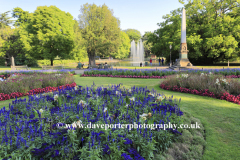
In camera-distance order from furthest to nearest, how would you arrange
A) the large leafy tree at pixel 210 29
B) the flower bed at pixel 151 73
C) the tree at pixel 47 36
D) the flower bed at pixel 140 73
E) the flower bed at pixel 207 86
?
the tree at pixel 47 36 → the large leafy tree at pixel 210 29 → the flower bed at pixel 140 73 → the flower bed at pixel 151 73 → the flower bed at pixel 207 86

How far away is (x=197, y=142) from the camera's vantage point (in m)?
3.37

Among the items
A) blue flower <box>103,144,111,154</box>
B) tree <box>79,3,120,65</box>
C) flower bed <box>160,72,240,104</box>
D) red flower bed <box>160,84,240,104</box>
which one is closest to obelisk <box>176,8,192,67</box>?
tree <box>79,3,120,65</box>

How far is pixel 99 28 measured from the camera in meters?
26.0

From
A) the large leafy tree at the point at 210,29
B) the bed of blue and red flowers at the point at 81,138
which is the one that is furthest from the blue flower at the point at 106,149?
the large leafy tree at the point at 210,29

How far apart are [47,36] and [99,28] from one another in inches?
405

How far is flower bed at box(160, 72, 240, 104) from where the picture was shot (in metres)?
6.75

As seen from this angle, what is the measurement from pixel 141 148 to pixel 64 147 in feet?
4.01

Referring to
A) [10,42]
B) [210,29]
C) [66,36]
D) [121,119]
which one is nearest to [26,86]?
[121,119]

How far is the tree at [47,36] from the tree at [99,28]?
5.57 meters

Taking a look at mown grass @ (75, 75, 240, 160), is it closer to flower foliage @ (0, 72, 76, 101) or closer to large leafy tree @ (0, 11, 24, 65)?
flower foliage @ (0, 72, 76, 101)

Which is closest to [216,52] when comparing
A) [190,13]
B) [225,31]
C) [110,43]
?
[225,31]

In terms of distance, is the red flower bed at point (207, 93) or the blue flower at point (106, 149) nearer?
the blue flower at point (106, 149)

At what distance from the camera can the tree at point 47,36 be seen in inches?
1143

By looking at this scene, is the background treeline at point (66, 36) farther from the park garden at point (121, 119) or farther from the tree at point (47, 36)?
the park garden at point (121, 119)
